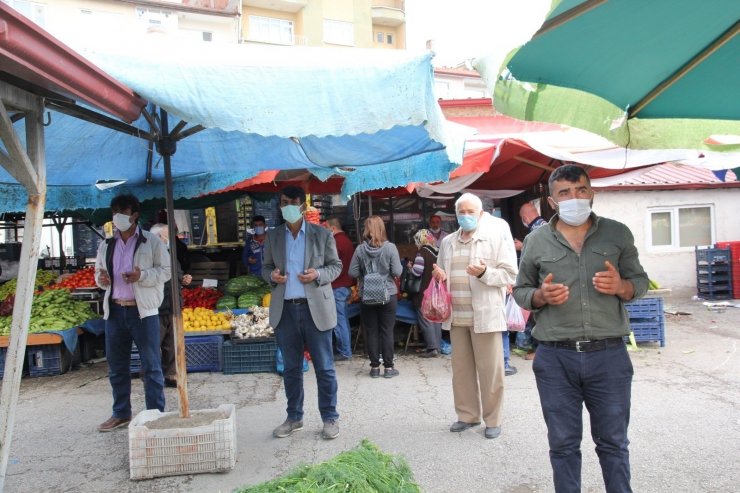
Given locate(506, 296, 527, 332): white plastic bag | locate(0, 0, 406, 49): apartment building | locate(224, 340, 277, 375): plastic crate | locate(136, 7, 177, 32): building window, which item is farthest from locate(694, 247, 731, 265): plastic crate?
locate(136, 7, 177, 32): building window

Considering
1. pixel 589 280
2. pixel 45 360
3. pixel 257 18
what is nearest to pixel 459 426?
pixel 589 280

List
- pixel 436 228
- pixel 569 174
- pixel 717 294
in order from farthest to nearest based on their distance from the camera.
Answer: pixel 717 294
pixel 436 228
pixel 569 174

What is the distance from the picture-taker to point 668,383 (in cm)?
607

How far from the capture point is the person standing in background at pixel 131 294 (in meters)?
4.62

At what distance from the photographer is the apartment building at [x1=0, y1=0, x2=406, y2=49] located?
2622cm

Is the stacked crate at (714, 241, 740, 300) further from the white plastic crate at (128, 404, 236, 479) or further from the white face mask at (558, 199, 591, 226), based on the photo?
the white plastic crate at (128, 404, 236, 479)

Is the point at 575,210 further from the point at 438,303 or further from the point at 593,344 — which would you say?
the point at 438,303

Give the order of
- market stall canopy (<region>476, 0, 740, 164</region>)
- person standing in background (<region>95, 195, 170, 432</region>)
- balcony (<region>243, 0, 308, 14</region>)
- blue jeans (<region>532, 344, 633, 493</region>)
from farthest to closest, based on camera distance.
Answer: balcony (<region>243, 0, 308, 14</region>)
person standing in background (<region>95, 195, 170, 432</region>)
blue jeans (<region>532, 344, 633, 493</region>)
market stall canopy (<region>476, 0, 740, 164</region>)

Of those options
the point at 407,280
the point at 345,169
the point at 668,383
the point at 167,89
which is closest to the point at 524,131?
the point at 407,280

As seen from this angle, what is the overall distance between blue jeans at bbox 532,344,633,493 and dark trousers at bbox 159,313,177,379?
4.92m

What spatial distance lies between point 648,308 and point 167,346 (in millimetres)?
6795

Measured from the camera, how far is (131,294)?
182 inches

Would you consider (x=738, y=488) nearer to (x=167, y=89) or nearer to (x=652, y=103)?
(x=652, y=103)

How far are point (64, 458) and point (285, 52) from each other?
12.4 ft
